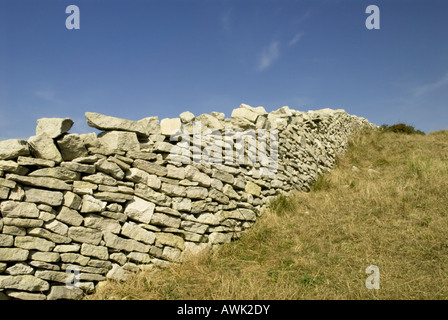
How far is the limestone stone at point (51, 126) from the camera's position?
14.8 feet

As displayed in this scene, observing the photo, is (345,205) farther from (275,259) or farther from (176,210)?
(176,210)

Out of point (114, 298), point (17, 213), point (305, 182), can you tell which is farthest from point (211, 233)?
point (305, 182)

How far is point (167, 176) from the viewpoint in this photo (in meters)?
5.41

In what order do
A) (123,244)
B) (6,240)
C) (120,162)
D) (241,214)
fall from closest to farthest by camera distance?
(6,240) < (123,244) < (120,162) < (241,214)

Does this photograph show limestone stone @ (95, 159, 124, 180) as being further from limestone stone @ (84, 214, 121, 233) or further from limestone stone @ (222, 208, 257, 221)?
limestone stone @ (222, 208, 257, 221)

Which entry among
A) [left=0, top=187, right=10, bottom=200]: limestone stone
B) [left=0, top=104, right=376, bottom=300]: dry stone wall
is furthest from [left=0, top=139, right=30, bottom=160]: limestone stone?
[left=0, top=187, right=10, bottom=200]: limestone stone

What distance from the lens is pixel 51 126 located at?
455 centimetres

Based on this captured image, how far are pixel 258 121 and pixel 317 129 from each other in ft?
14.0

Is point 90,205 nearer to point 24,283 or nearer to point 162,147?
point 24,283

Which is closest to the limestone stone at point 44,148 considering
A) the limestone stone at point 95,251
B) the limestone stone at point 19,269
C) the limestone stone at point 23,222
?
the limestone stone at point 23,222

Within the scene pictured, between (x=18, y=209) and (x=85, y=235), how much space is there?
3.03 feet

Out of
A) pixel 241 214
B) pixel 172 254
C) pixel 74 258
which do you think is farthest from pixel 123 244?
pixel 241 214

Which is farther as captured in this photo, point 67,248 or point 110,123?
point 110,123

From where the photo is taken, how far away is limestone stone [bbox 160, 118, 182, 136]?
18.3 ft
